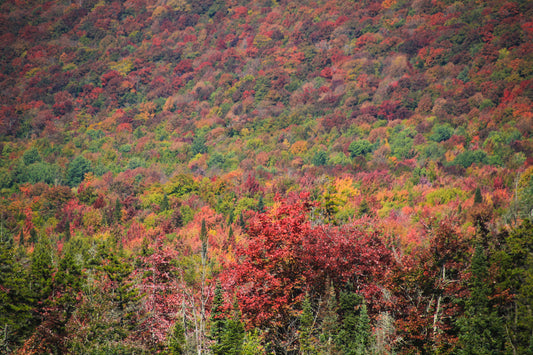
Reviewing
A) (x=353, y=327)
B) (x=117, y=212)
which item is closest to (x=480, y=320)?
(x=353, y=327)

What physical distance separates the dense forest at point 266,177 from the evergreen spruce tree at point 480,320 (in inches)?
4.6

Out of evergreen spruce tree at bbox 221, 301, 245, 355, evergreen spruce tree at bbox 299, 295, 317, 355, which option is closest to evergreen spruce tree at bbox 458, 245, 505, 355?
evergreen spruce tree at bbox 299, 295, 317, 355

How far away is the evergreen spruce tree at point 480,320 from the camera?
663 inches

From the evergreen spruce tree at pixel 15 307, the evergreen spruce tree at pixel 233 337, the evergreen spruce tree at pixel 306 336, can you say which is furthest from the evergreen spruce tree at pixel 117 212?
the evergreen spruce tree at pixel 306 336

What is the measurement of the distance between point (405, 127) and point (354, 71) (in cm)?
2900

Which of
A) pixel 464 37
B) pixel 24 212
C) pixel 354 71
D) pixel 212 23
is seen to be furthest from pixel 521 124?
pixel 212 23

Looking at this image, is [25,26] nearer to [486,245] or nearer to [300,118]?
[300,118]

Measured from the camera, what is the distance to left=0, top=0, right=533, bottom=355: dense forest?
63.5ft

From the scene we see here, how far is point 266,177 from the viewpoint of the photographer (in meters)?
64.2

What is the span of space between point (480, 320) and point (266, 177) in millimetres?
46920

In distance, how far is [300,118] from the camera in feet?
296

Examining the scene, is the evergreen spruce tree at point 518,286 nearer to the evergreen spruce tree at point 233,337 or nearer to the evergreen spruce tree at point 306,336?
the evergreen spruce tree at point 306,336

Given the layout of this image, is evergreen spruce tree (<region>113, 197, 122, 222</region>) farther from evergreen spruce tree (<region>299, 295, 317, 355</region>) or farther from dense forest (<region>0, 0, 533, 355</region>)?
evergreen spruce tree (<region>299, 295, 317, 355</region>)

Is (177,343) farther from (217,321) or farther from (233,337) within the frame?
(233,337)
